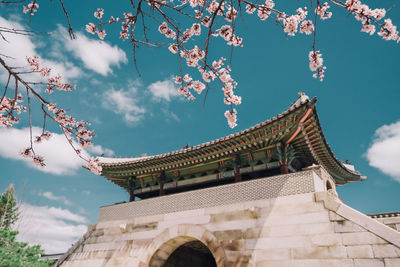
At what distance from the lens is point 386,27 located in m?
3.19

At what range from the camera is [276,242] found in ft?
22.7

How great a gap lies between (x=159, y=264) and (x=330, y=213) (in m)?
5.47

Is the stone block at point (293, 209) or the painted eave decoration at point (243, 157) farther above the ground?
the painted eave decoration at point (243, 157)

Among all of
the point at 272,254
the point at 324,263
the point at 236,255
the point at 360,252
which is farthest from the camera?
the point at 236,255

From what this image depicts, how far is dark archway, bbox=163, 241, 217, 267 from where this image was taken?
10.1 metres

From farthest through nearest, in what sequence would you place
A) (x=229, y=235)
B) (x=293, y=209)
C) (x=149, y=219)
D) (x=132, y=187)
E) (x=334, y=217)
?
(x=132, y=187)
(x=149, y=219)
(x=229, y=235)
(x=293, y=209)
(x=334, y=217)

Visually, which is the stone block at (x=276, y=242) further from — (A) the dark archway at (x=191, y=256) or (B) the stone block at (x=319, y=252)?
(A) the dark archway at (x=191, y=256)

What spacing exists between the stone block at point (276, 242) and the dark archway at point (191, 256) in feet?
11.4

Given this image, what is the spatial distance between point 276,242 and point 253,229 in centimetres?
71

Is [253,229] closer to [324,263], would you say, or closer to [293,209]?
[293,209]

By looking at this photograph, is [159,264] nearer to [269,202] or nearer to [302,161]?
[269,202]

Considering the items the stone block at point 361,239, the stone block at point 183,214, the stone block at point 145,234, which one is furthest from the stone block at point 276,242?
the stone block at point 145,234

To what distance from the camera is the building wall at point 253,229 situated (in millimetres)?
6041

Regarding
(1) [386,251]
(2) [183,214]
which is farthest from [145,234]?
(1) [386,251]
